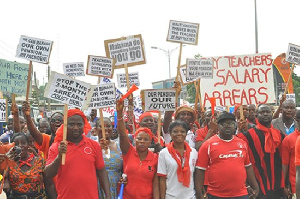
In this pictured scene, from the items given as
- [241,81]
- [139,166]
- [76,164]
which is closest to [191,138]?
[139,166]

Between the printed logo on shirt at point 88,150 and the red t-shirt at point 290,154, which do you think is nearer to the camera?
the printed logo on shirt at point 88,150

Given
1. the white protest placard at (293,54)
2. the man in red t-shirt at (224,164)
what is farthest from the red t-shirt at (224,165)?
the white protest placard at (293,54)

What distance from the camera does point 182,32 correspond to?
28.6 ft

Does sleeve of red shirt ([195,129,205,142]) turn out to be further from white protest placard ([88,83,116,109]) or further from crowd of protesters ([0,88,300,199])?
white protest placard ([88,83,116,109])

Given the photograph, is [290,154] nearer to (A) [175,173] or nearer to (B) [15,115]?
(A) [175,173]

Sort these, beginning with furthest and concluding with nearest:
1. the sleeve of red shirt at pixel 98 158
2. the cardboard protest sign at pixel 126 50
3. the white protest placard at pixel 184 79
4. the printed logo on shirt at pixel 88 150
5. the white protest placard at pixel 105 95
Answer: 1. the white protest placard at pixel 184 79
2. the cardboard protest sign at pixel 126 50
3. the white protest placard at pixel 105 95
4. the sleeve of red shirt at pixel 98 158
5. the printed logo on shirt at pixel 88 150

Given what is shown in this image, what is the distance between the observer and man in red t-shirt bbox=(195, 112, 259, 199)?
5613 mm

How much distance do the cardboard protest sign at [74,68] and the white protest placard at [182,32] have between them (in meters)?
3.72

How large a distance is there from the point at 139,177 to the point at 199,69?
357cm

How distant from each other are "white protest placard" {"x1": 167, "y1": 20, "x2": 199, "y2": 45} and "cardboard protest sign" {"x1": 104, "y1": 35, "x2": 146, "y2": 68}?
1.20 metres

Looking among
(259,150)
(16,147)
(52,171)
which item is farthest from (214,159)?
(16,147)

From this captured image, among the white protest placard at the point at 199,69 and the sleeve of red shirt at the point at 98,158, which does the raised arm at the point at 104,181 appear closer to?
the sleeve of red shirt at the point at 98,158

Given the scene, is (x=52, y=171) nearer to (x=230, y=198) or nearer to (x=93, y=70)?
(x=230, y=198)

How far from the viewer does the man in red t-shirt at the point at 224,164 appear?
561 centimetres
